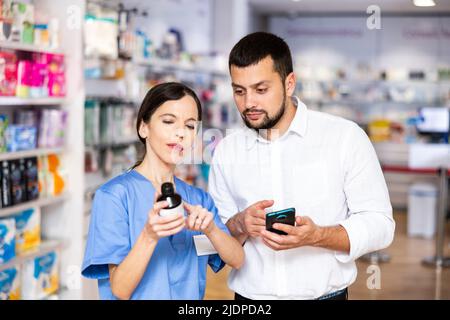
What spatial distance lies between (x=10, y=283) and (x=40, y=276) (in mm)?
251

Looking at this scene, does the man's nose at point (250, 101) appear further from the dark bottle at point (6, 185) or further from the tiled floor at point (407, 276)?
the tiled floor at point (407, 276)

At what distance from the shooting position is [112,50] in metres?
3.75

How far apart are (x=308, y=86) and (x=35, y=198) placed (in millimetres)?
6288

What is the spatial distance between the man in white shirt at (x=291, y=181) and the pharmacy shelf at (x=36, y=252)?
177 cm

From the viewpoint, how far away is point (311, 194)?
4.99ft

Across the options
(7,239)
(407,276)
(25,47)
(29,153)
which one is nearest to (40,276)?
(7,239)

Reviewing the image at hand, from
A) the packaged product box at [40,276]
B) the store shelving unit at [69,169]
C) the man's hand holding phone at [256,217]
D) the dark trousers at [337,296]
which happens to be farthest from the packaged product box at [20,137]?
the man's hand holding phone at [256,217]

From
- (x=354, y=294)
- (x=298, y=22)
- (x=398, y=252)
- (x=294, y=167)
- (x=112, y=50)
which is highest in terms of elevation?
(x=298, y=22)

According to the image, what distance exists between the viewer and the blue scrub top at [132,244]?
1256 mm

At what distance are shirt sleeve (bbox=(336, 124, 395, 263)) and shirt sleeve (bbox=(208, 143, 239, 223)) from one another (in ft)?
0.97

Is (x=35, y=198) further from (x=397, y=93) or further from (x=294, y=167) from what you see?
(x=397, y=93)

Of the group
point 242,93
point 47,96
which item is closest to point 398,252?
point 47,96

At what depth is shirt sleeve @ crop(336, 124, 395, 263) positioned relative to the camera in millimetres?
1448

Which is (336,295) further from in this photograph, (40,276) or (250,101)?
(40,276)
